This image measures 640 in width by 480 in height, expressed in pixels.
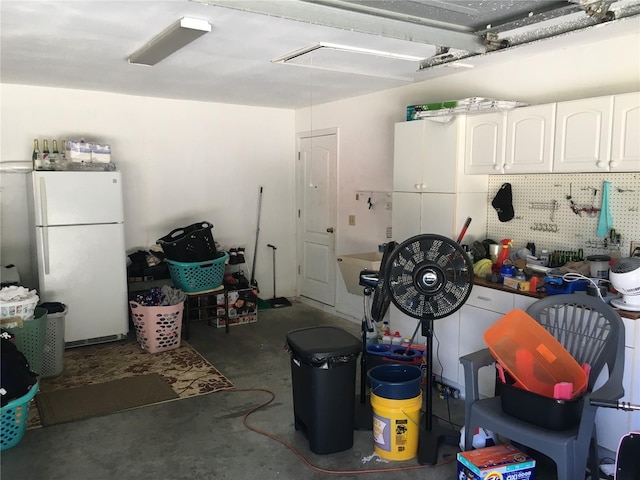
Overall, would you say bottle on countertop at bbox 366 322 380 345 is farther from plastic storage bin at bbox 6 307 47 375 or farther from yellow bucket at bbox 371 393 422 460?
plastic storage bin at bbox 6 307 47 375

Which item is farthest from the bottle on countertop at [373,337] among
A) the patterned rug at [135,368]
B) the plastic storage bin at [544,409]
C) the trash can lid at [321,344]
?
the plastic storage bin at [544,409]

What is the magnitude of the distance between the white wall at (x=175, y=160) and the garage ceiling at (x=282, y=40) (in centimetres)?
27

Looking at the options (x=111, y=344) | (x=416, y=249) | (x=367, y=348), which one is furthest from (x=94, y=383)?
(x=416, y=249)

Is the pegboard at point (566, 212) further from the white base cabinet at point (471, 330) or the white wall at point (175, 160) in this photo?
the white wall at point (175, 160)

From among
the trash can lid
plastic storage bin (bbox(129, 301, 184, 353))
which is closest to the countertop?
the trash can lid

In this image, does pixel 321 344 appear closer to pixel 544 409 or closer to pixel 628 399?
pixel 544 409

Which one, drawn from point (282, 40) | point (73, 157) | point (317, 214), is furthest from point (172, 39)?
point (317, 214)

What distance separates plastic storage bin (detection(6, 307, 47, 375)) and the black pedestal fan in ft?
8.44

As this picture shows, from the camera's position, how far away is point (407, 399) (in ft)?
9.20

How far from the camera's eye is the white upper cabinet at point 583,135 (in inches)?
117

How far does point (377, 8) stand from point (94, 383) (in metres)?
3.39

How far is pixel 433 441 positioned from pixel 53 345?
2.89m

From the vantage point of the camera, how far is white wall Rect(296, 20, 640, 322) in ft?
10.5

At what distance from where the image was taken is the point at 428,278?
2.79 m
